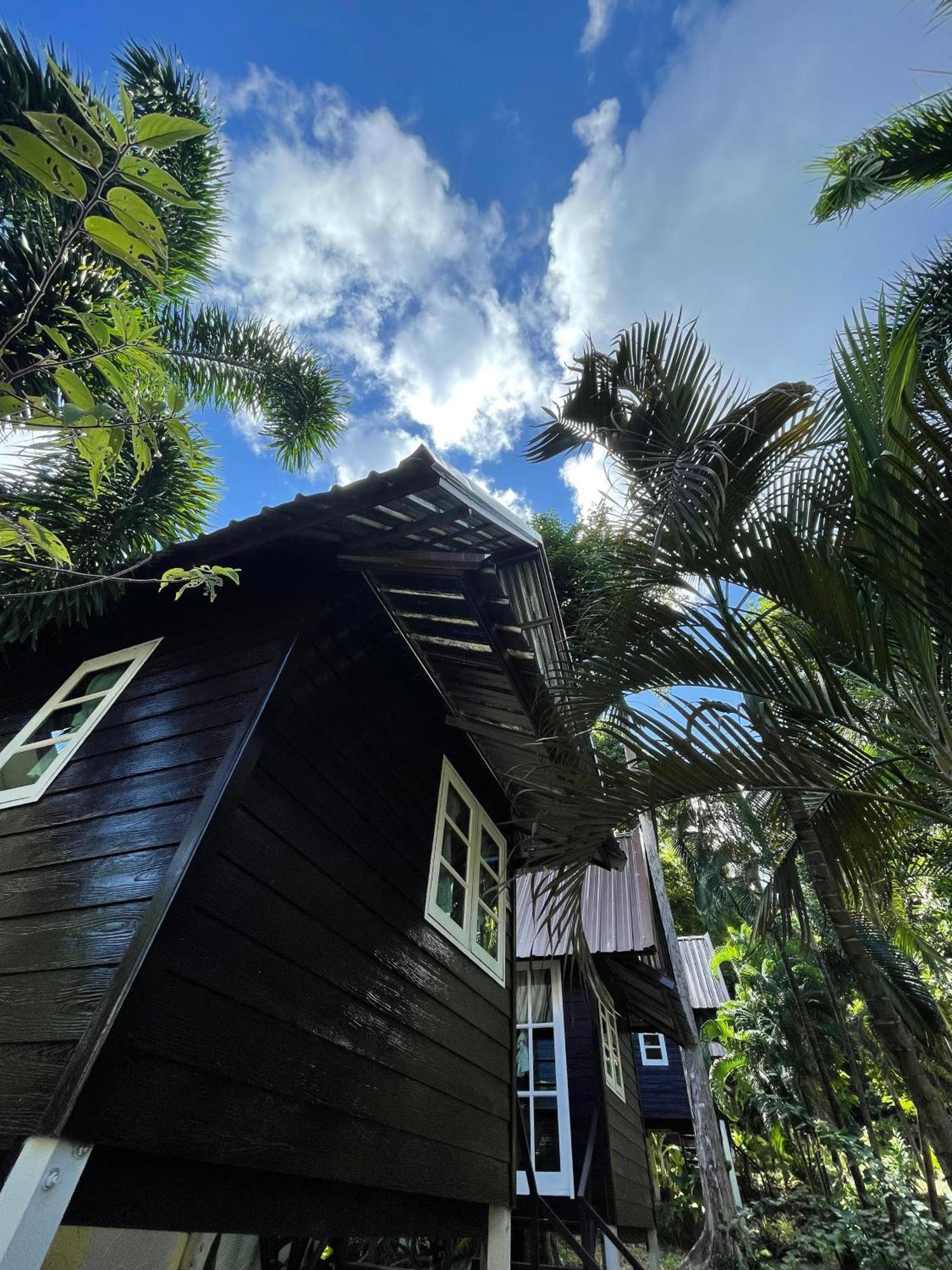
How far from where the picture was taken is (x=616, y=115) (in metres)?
8.38

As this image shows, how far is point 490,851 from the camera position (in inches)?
187

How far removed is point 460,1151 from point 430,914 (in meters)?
1.28

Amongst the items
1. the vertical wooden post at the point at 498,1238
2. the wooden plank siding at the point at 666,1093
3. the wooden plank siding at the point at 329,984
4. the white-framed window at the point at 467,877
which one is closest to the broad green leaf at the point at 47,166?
the wooden plank siding at the point at 329,984

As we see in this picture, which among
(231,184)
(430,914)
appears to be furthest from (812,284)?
(430,914)

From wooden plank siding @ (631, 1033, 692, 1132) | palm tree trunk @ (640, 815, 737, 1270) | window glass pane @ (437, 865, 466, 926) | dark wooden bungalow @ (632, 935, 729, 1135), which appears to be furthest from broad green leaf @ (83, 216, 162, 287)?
wooden plank siding @ (631, 1033, 692, 1132)

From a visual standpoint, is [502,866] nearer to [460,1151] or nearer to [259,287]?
[460,1151]

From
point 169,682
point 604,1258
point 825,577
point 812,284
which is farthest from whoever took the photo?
point 604,1258

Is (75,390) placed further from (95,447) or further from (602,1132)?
(602,1132)

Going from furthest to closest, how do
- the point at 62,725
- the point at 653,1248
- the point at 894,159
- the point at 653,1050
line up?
the point at 653,1050, the point at 653,1248, the point at 894,159, the point at 62,725

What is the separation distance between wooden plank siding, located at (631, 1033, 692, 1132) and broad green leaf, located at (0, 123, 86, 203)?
43.7 feet

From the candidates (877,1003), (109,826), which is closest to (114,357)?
(109,826)

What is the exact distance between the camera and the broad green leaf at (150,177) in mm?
1001

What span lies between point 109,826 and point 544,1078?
22.6 ft

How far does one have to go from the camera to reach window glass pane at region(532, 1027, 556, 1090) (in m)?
6.95
